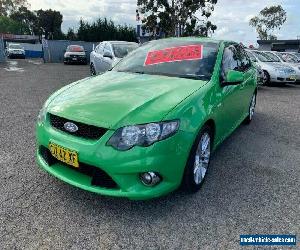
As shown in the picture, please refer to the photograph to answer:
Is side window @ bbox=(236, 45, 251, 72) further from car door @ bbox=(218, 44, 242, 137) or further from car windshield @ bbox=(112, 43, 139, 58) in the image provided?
car windshield @ bbox=(112, 43, 139, 58)

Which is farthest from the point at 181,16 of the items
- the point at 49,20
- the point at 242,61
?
the point at 49,20

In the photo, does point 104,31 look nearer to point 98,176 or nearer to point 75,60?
point 75,60

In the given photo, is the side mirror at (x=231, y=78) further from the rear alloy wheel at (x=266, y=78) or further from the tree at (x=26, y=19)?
the tree at (x=26, y=19)

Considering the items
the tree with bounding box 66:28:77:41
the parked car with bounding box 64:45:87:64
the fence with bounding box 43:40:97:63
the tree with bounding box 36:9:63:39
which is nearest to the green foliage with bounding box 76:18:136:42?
the tree with bounding box 66:28:77:41

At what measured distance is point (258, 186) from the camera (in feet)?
12.6

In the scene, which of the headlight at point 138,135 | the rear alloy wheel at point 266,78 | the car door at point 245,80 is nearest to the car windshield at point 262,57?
the rear alloy wheel at point 266,78

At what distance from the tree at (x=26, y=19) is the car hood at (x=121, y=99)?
8970cm

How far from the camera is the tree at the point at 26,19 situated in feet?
281

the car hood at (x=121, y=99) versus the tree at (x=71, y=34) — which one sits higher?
the tree at (x=71, y=34)

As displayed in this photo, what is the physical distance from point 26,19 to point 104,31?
60806mm

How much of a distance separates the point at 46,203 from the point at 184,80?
77.4 inches

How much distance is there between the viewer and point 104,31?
37062 millimetres

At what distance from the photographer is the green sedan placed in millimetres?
2889

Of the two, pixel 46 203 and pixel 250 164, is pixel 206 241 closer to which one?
pixel 46 203
